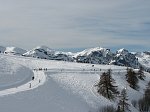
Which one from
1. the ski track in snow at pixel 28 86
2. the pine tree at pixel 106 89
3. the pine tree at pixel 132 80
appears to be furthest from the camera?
the pine tree at pixel 132 80

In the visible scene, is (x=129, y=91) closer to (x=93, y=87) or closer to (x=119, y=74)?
(x=93, y=87)

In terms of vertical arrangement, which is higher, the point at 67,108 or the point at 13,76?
the point at 13,76

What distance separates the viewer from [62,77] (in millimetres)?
102312

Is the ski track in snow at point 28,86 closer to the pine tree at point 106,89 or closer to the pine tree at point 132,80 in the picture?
the pine tree at point 106,89

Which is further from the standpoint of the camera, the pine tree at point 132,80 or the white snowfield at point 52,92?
the pine tree at point 132,80

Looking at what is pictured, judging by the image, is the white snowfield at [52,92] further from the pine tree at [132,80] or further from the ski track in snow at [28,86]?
the pine tree at [132,80]

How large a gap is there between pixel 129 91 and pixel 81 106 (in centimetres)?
3182

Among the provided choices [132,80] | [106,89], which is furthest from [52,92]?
[132,80]

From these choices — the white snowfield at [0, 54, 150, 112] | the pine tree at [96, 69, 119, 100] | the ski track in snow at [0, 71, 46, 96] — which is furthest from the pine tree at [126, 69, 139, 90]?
the ski track in snow at [0, 71, 46, 96]

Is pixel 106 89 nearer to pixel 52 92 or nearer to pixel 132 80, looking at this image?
pixel 52 92

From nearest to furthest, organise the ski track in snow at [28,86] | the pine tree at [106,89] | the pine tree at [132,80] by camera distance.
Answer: the ski track in snow at [28,86], the pine tree at [106,89], the pine tree at [132,80]

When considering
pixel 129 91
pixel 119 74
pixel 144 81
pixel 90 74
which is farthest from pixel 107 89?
pixel 144 81

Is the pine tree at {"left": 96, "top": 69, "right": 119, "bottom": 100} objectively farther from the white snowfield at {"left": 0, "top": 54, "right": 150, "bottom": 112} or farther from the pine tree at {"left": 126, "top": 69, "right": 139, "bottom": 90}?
the pine tree at {"left": 126, "top": 69, "right": 139, "bottom": 90}

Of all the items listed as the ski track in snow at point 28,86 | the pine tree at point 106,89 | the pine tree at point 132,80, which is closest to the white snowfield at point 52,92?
the ski track in snow at point 28,86
